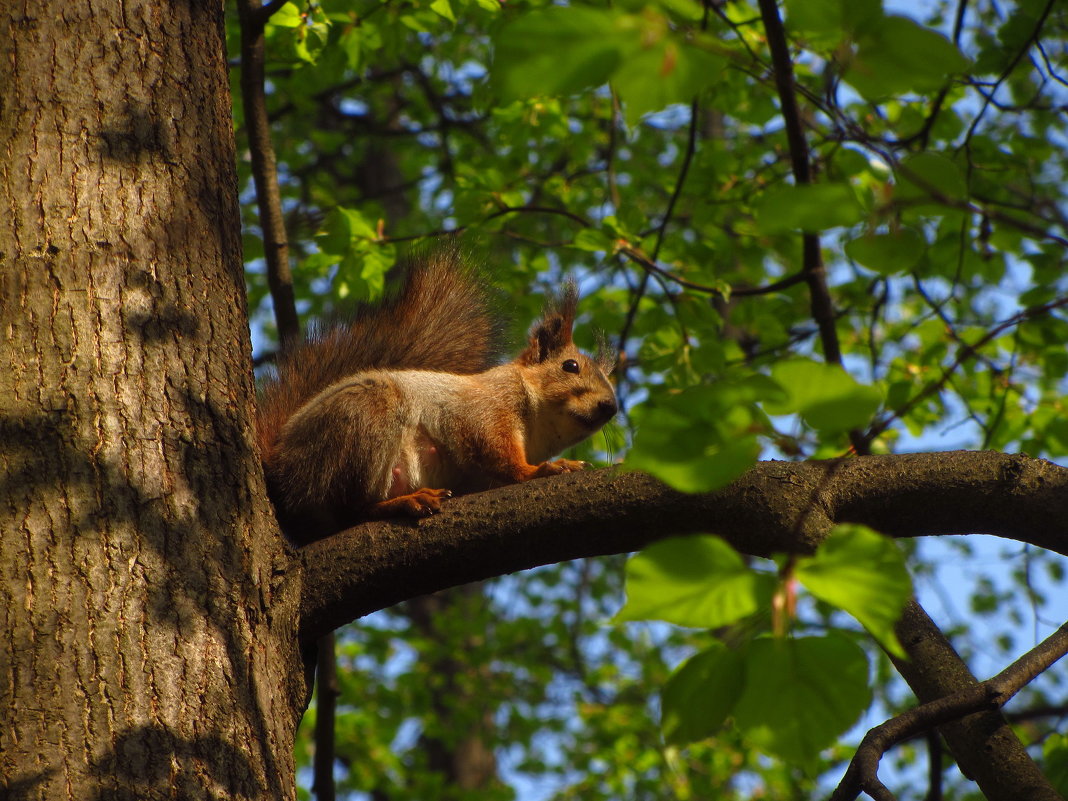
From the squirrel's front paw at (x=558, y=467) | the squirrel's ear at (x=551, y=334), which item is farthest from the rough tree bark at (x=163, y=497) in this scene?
the squirrel's ear at (x=551, y=334)

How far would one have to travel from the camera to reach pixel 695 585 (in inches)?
30.1

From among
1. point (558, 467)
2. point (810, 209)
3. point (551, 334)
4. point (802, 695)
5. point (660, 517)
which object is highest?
point (551, 334)

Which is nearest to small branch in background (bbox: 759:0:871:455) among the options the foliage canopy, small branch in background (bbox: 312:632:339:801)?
the foliage canopy

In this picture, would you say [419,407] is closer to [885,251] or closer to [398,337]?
[398,337]

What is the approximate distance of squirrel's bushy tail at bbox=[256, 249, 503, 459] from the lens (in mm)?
2562

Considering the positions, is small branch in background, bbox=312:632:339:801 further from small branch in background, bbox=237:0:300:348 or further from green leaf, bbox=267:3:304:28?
green leaf, bbox=267:3:304:28

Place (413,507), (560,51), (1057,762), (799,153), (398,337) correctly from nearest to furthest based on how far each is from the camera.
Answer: (560,51), (413,507), (1057,762), (799,153), (398,337)

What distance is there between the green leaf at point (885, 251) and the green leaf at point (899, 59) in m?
0.17

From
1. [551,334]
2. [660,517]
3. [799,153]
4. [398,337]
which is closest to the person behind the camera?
[660,517]

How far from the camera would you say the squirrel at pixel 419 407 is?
223cm

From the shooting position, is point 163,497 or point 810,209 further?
point 163,497

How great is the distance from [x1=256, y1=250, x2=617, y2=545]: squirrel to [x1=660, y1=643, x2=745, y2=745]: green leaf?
1053 mm

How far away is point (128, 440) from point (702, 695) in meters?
1.15

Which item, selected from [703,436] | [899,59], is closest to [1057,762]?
[703,436]
